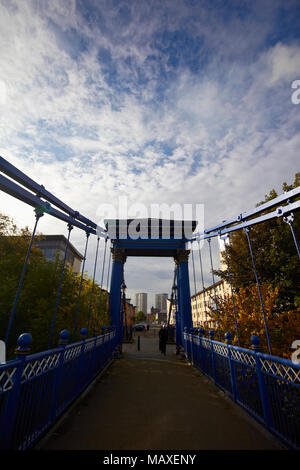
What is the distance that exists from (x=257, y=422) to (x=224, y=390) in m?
1.66

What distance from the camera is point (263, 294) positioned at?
27.8 feet

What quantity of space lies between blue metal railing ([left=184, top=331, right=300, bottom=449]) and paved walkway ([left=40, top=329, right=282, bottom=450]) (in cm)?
19

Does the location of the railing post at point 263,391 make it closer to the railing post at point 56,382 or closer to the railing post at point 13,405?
the railing post at point 56,382

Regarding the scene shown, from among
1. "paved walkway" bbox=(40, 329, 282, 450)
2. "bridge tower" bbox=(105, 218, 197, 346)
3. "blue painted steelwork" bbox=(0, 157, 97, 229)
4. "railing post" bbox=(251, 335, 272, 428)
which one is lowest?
"paved walkway" bbox=(40, 329, 282, 450)

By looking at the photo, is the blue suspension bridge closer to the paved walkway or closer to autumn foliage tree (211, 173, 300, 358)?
the paved walkway

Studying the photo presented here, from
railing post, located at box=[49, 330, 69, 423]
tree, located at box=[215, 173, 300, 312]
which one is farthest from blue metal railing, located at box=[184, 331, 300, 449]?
tree, located at box=[215, 173, 300, 312]

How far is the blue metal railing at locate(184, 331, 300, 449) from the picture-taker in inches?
110

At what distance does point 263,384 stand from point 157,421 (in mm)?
1877

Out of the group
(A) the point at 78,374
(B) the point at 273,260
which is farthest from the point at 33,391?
(B) the point at 273,260

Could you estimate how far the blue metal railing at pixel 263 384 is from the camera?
2.79 metres

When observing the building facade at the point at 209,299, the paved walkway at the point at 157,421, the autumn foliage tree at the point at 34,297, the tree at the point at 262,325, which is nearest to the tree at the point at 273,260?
the building facade at the point at 209,299
